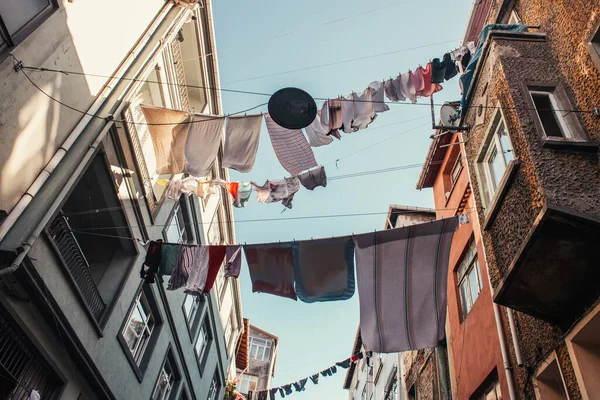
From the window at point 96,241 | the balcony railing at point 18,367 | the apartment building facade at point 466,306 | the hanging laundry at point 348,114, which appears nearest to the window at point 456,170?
the apartment building facade at point 466,306

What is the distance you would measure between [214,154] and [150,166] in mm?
4210

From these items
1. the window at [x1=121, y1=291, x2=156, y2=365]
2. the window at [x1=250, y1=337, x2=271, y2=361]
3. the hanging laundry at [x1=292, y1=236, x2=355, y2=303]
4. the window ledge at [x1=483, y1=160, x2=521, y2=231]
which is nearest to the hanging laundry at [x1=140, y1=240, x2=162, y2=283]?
the hanging laundry at [x1=292, y1=236, x2=355, y2=303]

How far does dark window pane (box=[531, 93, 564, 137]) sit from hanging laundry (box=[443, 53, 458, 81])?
328cm

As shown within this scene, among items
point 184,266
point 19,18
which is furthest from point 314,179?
point 19,18

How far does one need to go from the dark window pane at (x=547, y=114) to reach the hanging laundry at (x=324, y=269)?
355cm

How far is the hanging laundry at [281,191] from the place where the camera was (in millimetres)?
10008

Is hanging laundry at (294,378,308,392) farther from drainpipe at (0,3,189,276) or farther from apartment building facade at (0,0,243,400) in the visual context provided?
drainpipe at (0,3,189,276)

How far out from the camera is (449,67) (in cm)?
1048

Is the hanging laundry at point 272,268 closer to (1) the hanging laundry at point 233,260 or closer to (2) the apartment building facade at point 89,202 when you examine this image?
(1) the hanging laundry at point 233,260

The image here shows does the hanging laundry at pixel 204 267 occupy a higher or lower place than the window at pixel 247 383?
lower

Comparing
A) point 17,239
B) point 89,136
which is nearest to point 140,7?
point 89,136

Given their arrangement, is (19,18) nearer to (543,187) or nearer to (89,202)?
(89,202)

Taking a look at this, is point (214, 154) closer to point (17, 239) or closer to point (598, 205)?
point (17, 239)

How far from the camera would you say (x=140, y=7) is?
1206 cm
